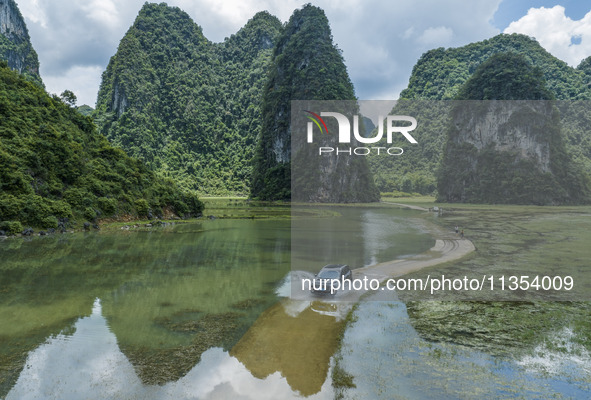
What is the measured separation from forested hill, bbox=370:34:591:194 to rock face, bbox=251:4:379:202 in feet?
71.6

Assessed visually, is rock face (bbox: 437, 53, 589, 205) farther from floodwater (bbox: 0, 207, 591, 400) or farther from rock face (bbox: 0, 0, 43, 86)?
rock face (bbox: 0, 0, 43, 86)

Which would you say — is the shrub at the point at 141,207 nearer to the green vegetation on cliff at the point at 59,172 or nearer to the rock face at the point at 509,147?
the green vegetation on cliff at the point at 59,172

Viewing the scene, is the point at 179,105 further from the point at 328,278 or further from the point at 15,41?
the point at 328,278

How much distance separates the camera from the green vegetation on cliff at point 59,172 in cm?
3638

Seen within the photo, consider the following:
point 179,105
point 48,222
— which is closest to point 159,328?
point 48,222

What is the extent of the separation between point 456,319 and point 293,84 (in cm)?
12437

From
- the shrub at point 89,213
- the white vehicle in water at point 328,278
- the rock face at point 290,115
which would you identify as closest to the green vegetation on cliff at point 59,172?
the shrub at point 89,213

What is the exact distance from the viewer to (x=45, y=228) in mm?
35844

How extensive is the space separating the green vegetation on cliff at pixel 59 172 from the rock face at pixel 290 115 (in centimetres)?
5891

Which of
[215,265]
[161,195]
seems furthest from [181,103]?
[215,265]

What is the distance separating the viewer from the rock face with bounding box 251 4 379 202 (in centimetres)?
11075

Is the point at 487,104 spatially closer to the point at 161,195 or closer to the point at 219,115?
the point at 161,195

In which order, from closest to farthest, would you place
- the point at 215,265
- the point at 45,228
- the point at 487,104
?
the point at 215,265 < the point at 45,228 < the point at 487,104

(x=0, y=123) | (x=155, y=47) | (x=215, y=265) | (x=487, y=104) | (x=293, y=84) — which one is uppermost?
(x=155, y=47)
